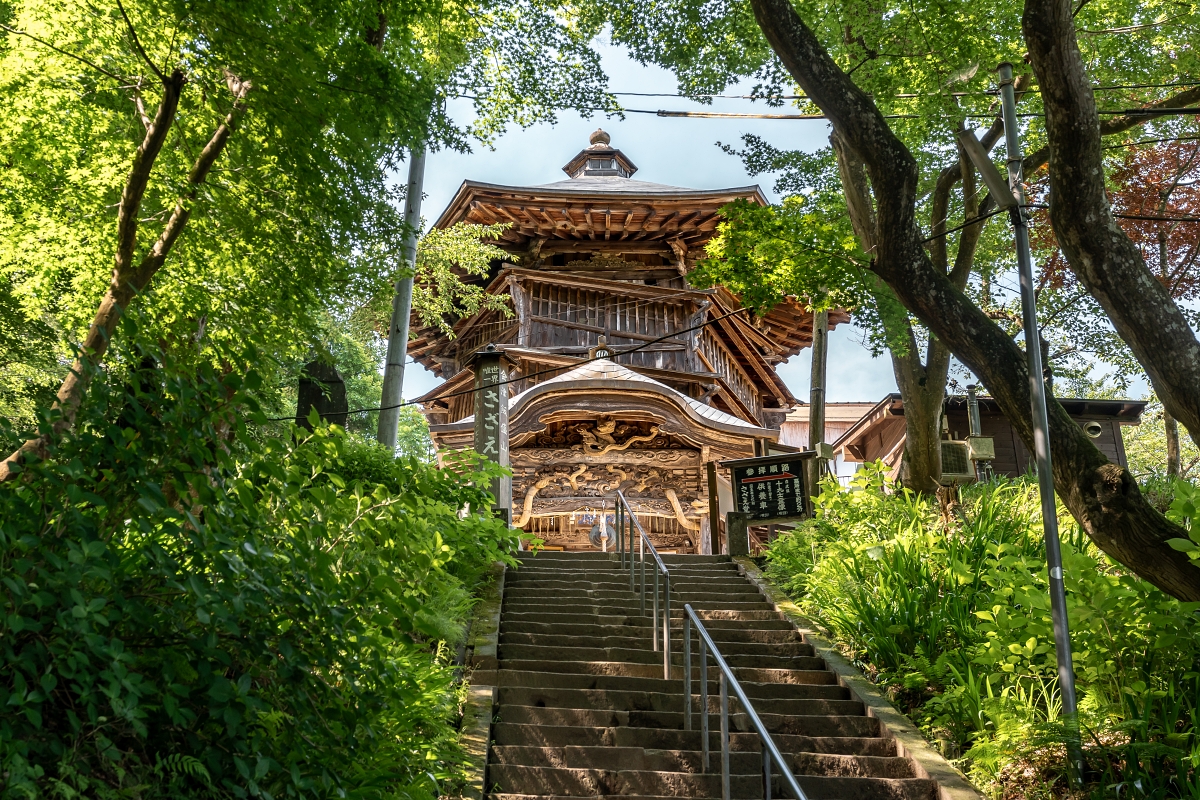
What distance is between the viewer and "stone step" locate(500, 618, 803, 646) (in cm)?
853

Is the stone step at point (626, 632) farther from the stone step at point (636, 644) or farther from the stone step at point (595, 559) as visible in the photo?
the stone step at point (595, 559)

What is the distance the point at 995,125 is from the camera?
10.3m

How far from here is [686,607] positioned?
613 cm

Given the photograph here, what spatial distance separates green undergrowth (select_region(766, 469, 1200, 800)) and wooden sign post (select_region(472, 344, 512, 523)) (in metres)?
4.37

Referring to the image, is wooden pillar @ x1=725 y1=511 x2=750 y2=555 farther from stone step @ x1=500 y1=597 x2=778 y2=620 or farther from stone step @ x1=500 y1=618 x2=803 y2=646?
stone step @ x1=500 y1=618 x2=803 y2=646

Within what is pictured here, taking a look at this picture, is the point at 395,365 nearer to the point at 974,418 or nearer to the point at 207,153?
the point at 207,153

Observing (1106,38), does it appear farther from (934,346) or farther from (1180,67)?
(934,346)

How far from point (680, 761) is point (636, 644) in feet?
7.59

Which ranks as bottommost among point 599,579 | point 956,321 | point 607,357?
point 599,579

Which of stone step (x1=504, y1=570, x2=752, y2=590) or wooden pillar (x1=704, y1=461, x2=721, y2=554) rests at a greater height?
wooden pillar (x1=704, y1=461, x2=721, y2=554)

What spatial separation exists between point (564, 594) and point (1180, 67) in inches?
340

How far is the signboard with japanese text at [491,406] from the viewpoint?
37.6 feet

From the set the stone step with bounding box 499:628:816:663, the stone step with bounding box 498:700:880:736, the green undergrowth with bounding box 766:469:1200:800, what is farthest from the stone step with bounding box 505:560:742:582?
the stone step with bounding box 498:700:880:736

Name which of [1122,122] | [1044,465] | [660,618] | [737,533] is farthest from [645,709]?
[1122,122]
